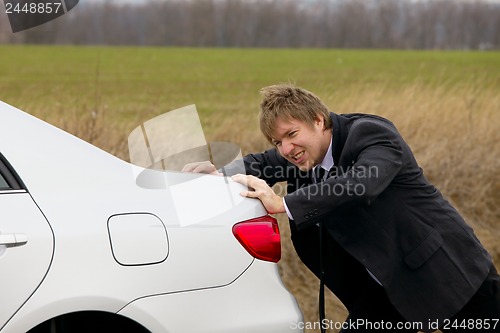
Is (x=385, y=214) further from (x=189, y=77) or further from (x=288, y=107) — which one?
(x=189, y=77)

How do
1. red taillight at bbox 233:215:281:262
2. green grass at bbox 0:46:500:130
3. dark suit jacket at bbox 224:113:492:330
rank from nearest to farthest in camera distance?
red taillight at bbox 233:215:281:262, dark suit jacket at bbox 224:113:492:330, green grass at bbox 0:46:500:130

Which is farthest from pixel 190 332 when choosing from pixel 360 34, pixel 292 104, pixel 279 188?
pixel 360 34

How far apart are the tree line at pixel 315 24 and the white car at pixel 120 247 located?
57.0 m

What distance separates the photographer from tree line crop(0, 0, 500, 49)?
62.2 meters

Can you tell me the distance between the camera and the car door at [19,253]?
7.96 ft

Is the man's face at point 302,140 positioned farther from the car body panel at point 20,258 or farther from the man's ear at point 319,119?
the car body panel at point 20,258

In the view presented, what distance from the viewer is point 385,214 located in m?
3.06

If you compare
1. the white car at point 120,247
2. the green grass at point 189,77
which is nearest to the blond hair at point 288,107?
the white car at point 120,247

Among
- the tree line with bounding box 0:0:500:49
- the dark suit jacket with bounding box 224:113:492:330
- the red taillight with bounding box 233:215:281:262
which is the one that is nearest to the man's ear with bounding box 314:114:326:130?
the dark suit jacket with bounding box 224:113:492:330

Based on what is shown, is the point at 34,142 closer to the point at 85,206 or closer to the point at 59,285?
the point at 85,206

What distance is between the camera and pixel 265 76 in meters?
30.7

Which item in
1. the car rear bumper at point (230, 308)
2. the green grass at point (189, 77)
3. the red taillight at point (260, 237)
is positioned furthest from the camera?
the green grass at point (189, 77)

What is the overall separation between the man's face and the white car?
41 cm

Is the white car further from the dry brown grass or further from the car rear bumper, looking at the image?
the dry brown grass
